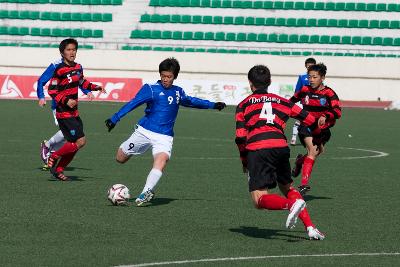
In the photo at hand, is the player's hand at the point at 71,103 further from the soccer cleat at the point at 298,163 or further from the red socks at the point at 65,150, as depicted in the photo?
the soccer cleat at the point at 298,163

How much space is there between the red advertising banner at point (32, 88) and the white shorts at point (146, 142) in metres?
28.3

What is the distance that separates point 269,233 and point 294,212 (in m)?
1.05

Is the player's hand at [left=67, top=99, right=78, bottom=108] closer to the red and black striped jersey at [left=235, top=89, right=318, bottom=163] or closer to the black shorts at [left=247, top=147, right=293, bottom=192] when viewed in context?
the red and black striped jersey at [left=235, top=89, right=318, bottom=163]

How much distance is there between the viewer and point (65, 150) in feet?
45.9

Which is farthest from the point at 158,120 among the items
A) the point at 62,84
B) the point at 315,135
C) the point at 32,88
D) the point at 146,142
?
the point at 32,88

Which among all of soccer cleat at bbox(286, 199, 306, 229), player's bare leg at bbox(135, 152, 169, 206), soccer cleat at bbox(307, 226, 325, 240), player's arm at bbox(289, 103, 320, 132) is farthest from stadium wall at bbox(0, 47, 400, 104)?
soccer cleat at bbox(286, 199, 306, 229)

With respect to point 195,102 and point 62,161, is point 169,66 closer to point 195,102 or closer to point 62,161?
point 195,102

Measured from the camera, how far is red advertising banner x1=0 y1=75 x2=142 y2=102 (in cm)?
3997

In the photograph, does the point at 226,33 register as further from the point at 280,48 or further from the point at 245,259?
the point at 245,259

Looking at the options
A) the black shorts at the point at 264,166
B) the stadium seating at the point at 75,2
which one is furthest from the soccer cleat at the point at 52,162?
the stadium seating at the point at 75,2

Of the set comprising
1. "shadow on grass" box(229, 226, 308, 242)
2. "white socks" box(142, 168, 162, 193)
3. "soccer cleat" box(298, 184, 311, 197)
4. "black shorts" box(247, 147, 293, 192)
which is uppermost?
"black shorts" box(247, 147, 293, 192)

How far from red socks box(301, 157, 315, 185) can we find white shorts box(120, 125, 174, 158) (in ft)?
6.76

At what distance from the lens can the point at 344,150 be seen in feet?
69.4

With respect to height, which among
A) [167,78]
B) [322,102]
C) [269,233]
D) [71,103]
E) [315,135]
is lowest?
[269,233]
